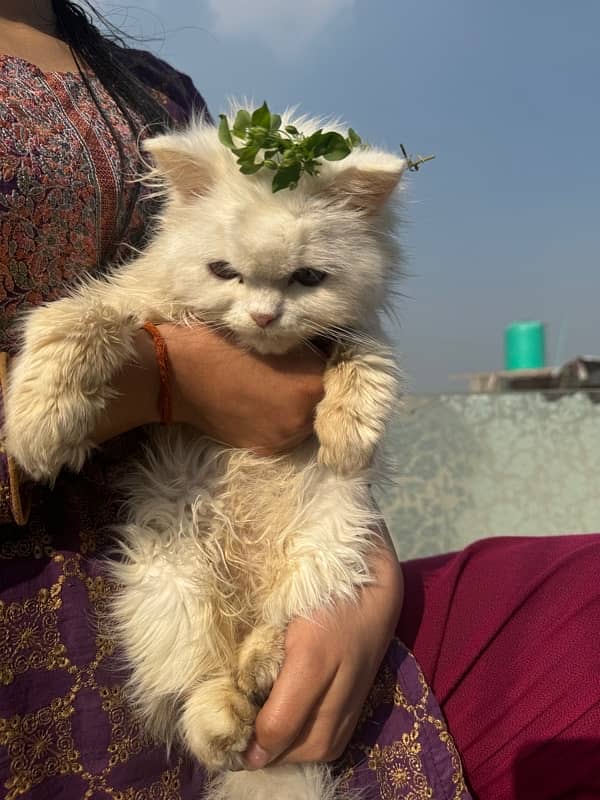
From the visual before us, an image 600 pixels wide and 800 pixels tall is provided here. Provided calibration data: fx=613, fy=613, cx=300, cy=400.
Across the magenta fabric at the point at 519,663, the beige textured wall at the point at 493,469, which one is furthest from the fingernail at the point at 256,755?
the beige textured wall at the point at 493,469

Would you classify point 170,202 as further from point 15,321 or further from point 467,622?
point 467,622

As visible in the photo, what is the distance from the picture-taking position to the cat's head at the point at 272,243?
0.84 m

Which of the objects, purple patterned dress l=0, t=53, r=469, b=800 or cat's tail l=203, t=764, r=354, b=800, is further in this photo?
cat's tail l=203, t=764, r=354, b=800

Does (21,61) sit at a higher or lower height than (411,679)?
higher

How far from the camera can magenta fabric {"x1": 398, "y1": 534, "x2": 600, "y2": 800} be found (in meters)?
0.90

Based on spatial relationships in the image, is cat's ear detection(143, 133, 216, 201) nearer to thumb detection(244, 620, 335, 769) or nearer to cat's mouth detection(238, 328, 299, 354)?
cat's mouth detection(238, 328, 299, 354)

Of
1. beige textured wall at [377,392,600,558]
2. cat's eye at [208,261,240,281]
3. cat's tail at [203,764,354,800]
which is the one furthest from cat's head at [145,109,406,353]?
beige textured wall at [377,392,600,558]

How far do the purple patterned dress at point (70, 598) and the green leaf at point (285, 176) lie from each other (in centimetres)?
29

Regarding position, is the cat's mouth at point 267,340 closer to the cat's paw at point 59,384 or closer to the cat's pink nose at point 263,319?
the cat's pink nose at point 263,319

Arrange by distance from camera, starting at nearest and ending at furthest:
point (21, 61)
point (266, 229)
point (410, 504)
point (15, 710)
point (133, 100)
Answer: point (15, 710) < point (266, 229) < point (21, 61) < point (133, 100) < point (410, 504)

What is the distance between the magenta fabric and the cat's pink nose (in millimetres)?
585

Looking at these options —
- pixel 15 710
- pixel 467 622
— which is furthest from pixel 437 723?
pixel 15 710

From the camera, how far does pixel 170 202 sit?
986mm

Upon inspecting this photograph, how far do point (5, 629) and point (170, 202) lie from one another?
0.66 meters
